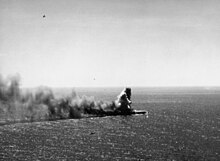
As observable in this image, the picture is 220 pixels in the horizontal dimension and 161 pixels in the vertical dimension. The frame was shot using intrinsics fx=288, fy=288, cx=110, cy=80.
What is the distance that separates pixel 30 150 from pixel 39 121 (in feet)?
286

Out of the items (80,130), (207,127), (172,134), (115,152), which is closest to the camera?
(115,152)

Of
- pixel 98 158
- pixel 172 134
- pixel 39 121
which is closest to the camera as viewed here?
pixel 98 158

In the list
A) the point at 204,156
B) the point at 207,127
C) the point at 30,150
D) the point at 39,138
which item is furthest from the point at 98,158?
the point at 207,127

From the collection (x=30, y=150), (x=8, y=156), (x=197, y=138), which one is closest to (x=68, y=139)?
(x=30, y=150)

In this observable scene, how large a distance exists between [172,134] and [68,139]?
53187 mm

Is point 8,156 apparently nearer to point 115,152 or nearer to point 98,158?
point 98,158

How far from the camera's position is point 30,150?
109188 millimetres

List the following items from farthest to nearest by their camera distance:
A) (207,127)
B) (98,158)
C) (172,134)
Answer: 1. (207,127)
2. (172,134)
3. (98,158)

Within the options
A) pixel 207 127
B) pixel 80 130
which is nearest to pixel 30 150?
pixel 80 130

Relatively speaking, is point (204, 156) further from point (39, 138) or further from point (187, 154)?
point (39, 138)

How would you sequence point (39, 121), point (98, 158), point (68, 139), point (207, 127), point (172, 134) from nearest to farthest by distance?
1. point (98, 158)
2. point (68, 139)
3. point (172, 134)
4. point (207, 127)
5. point (39, 121)

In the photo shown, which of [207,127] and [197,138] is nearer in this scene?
[197,138]

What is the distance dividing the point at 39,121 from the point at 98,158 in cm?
10581

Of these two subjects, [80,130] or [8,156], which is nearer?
[8,156]
